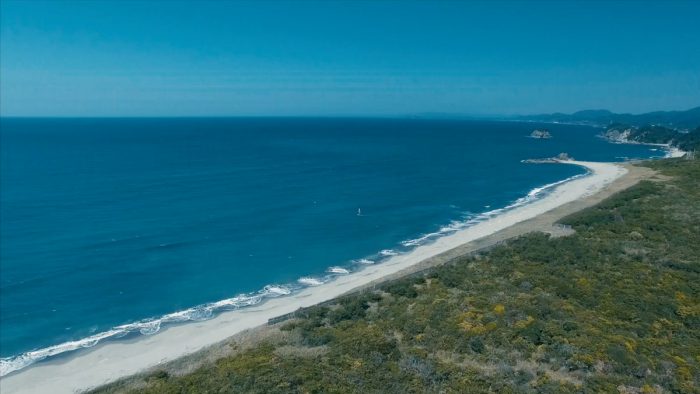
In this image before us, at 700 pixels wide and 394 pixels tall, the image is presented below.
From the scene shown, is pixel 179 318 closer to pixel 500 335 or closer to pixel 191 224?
pixel 500 335

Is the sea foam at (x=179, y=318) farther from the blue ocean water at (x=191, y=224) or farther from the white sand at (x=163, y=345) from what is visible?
the white sand at (x=163, y=345)

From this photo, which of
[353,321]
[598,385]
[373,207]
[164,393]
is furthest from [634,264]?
[373,207]

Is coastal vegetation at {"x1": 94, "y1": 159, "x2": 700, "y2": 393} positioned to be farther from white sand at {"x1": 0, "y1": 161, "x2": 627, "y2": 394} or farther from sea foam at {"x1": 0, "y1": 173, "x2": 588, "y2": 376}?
sea foam at {"x1": 0, "y1": 173, "x2": 588, "y2": 376}

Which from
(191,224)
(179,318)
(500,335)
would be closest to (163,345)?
(179,318)

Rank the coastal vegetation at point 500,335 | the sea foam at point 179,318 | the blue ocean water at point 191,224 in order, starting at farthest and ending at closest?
the blue ocean water at point 191,224
the sea foam at point 179,318
the coastal vegetation at point 500,335

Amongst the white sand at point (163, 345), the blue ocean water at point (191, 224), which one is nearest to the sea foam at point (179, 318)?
the blue ocean water at point (191, 224)

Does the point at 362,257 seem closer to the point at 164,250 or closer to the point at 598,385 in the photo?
the point at 164,250

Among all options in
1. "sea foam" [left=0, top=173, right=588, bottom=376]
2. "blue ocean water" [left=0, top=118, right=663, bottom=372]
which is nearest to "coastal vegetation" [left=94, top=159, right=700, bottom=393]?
"sea foam" [left=0, top=173, right=588, bottom=376]
